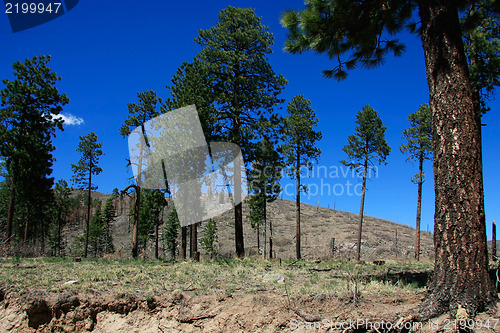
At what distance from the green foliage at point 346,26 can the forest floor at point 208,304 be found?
4789 mm

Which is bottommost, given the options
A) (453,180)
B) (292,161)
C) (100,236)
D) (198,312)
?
(100,236)

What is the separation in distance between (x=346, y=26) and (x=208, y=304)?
20.4 ft

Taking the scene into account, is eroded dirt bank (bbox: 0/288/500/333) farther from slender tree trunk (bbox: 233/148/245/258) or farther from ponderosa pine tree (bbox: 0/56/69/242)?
ponderosa pine tree (bbox: 0/56/69/242)

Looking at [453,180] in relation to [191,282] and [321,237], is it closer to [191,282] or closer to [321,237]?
[191,282]

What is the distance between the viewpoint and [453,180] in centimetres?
444

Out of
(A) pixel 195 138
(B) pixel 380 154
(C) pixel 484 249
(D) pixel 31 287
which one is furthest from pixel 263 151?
(B) pixel 380 154

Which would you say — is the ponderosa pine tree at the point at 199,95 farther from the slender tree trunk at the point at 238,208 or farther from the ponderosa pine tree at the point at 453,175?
the ponderosa pine tree at the point at 453,175

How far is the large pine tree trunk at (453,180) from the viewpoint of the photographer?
4125mm

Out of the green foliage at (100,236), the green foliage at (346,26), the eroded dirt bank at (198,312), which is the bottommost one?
the green foliage at (100,236)

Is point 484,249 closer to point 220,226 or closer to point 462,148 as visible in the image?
point 462,148

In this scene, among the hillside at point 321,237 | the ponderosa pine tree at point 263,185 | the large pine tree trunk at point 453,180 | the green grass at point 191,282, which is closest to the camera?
the large pine tree trunk at point 453,180

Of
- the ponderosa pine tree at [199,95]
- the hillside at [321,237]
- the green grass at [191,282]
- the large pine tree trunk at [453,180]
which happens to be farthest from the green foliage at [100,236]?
the large pine tree trunk at [453,180]

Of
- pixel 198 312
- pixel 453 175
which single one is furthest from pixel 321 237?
pixel 453 175

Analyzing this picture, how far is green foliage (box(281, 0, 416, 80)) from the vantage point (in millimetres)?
6605
